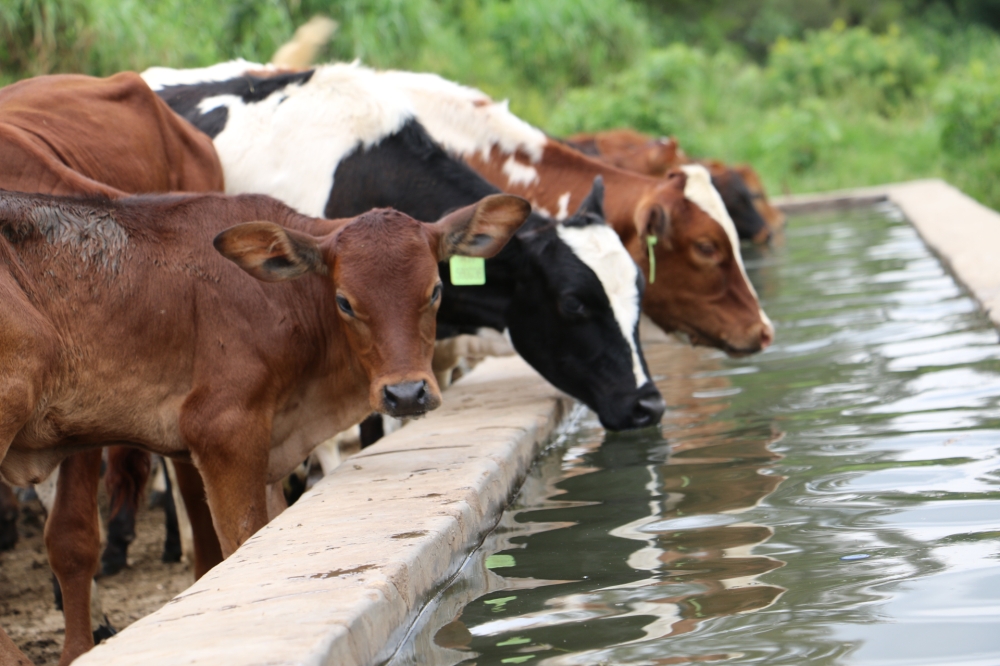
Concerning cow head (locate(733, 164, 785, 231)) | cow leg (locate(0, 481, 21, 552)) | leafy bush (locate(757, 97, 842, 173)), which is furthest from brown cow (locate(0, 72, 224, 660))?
leafy bush (locate(757, 97, 842, 173))

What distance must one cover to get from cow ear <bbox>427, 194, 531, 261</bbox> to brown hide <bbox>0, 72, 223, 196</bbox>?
1.10 metres

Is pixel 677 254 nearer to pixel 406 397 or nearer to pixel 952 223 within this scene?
pixel 406 397

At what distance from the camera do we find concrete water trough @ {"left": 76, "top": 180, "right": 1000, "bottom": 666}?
2.65m

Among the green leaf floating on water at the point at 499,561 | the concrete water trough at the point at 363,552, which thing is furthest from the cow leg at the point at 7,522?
the green leaf floating on water at the point at 499,561

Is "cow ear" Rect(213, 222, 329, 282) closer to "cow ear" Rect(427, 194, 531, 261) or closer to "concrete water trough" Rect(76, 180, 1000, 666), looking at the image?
"cow ear" Rect(427, 194, 531, 261)

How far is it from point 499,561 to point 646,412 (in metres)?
1.73

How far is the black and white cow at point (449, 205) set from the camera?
550cm

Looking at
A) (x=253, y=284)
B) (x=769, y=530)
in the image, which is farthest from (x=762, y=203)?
(x=769, y=530)

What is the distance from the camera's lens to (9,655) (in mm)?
3141

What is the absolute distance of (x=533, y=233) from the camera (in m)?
5.70

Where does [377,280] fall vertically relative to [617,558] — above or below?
above

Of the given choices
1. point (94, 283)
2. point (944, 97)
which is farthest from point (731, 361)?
point (944, 97)

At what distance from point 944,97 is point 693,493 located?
1574 cm

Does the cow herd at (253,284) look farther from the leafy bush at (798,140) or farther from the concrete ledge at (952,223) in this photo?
the leafy bush at (798,140)
